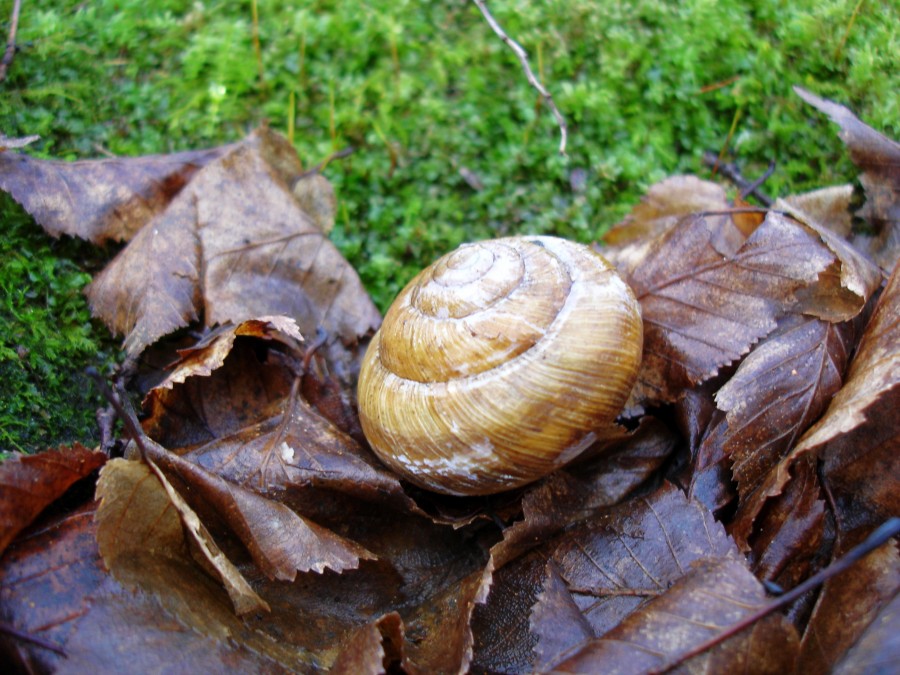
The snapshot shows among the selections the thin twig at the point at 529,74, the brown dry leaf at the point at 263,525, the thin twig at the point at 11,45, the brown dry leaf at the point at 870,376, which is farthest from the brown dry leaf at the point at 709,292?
the thin twig at the point at 11,45

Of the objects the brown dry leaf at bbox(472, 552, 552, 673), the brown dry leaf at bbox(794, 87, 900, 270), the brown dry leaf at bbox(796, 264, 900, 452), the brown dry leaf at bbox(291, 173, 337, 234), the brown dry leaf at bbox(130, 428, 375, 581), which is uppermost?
the brown dry leaf at bbox(794, 87, 900, 270)

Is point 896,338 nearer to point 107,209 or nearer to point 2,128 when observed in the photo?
point 107,209

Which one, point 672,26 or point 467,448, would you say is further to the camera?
point 672,26

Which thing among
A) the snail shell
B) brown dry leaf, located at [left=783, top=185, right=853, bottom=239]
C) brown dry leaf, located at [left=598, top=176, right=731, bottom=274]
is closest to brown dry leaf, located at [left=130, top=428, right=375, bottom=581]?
the snail shell

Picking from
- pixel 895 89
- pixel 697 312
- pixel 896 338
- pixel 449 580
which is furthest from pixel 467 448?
pixel 895 89

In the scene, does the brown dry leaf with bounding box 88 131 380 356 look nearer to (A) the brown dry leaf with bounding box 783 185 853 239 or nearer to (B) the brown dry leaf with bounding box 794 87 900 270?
(A) the brown dry leaf with bounding box 783 185 853 239

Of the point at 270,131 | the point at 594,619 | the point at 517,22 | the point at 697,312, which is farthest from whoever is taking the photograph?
the point at 517,22

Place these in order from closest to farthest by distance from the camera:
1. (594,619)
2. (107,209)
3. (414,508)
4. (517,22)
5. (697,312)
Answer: (594,619) < (414,508) < (697,312) < (107,209) < (517,22)
